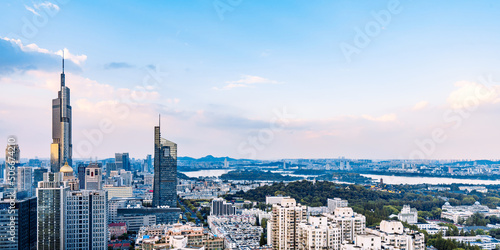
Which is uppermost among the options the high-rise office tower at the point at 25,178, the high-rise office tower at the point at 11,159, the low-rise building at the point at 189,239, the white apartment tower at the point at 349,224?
the high-rise office tower at the point at 11,159

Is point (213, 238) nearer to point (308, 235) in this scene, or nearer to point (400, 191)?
point (308, 235)

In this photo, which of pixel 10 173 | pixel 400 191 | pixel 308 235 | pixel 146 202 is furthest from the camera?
pixel 400 191

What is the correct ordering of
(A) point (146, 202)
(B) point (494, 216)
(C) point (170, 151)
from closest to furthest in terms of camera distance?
(B) point (494, 216) < (C) point (170, 151) < (A) point (146, 202)

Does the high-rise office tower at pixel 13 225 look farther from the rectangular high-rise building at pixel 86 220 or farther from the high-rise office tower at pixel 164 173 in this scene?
the high-rise office tower at pixel 164 173

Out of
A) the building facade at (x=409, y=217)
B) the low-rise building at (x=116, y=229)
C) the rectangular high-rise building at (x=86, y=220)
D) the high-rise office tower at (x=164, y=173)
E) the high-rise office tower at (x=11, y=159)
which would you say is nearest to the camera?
the rectangular high-rise building at (x=86, y=220)

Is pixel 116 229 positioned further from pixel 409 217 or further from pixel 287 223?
pixel 409 217

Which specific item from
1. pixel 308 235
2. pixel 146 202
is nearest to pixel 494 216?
pixel 308 235

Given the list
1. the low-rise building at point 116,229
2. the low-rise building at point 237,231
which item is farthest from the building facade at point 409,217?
the low-rise building at point 116,229

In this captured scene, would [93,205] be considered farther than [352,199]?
No
